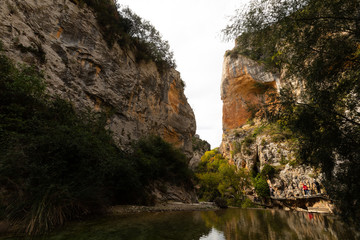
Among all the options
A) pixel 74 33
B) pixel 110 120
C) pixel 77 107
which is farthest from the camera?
pixel 110 120

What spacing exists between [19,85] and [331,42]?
1230 centimetres

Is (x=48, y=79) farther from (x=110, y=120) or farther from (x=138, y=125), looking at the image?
(x=138, y=125)

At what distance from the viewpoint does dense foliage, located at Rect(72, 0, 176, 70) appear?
705 inches

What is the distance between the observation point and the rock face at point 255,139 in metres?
20.8

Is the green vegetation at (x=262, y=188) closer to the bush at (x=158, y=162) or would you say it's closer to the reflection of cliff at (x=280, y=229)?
the bush at (x=158, y=162)

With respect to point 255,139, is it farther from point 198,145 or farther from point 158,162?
point 198,145

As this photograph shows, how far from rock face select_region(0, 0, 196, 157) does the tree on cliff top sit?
12.3 m

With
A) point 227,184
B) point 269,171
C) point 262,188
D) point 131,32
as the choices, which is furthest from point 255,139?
point 131,32

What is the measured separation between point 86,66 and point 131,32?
9.39 metres

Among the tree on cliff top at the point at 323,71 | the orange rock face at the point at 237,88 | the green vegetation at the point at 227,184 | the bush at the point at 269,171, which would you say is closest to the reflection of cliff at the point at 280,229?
the tree on cliff top at the point at 323,71

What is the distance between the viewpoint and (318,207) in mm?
17375

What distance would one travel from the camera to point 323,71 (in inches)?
231

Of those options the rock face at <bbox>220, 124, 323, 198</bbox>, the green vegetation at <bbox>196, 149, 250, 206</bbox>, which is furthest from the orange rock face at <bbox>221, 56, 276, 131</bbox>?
the green vegetation at <bbox>196, 149, 250, 206</bbox>

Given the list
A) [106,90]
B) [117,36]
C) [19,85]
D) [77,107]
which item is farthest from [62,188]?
[117,36]
